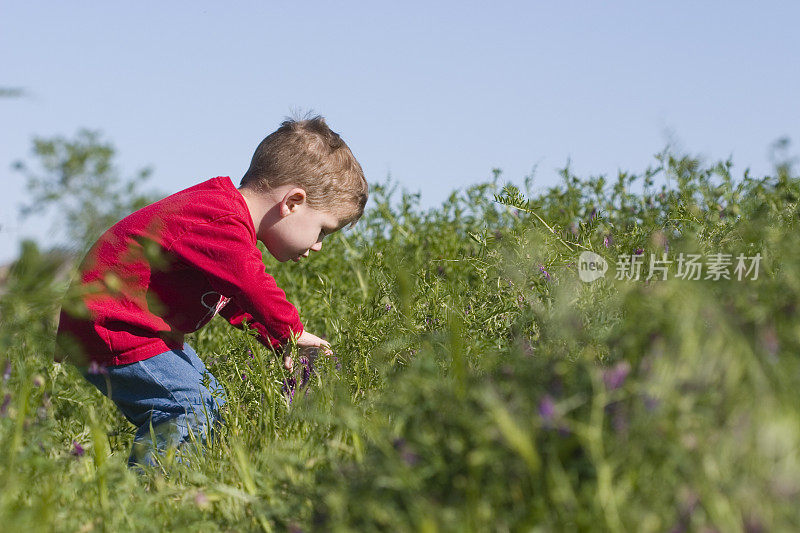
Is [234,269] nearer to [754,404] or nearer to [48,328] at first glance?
[48,328]

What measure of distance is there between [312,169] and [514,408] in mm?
2764

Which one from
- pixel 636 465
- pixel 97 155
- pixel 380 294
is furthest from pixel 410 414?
pixel 380 294

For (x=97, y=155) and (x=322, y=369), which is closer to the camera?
(x=97, y=155)

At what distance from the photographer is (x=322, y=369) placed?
3.44 m

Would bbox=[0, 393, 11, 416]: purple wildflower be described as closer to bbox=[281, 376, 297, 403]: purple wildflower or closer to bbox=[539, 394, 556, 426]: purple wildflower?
bbox=[281, 376, 297, 403]: purple wildflower

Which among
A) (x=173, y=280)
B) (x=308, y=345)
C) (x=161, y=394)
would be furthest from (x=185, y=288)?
(x=308, y=345)

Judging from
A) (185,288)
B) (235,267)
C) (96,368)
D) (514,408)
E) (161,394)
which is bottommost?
(161,394)

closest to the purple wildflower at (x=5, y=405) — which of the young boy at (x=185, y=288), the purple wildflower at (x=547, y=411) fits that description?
the young boy at (x=185, y=288)

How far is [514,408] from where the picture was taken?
5.19ft

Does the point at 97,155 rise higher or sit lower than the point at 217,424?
higher

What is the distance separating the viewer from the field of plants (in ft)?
4.69

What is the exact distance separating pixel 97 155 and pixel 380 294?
131cm

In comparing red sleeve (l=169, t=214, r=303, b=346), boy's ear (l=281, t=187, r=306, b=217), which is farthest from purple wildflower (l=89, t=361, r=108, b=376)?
boy's ear (l=281, t=187, r=306, b=217)

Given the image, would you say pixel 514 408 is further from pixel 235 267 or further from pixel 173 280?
pixel 173 280
